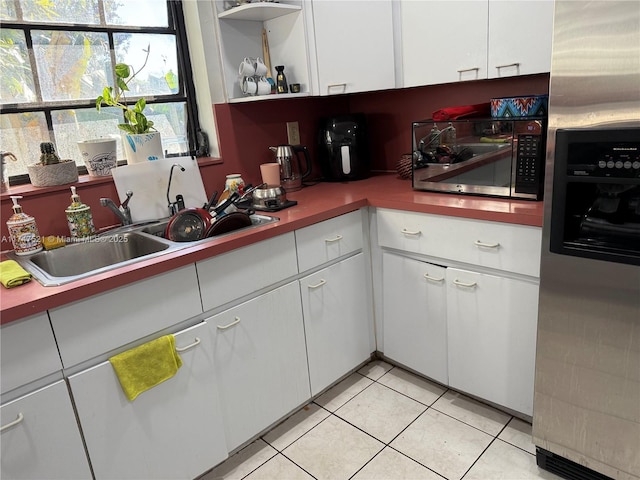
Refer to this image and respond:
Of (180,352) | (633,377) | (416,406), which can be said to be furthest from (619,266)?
(180,352)

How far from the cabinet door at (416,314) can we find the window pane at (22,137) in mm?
1491

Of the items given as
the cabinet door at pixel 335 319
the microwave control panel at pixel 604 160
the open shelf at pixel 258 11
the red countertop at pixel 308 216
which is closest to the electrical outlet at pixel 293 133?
the red countertop at pixel 308 216

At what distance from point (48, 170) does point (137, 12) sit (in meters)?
0.83

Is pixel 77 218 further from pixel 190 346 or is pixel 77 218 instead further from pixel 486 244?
pixel 486 244

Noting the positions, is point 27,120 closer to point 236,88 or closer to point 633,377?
point 236,88

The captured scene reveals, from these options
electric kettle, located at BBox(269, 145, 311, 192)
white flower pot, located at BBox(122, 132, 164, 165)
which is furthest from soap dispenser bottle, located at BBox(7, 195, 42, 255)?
electric kettle, located at BBox(269, 145, 311, 192)

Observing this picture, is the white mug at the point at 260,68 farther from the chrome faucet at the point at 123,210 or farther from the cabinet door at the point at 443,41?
the chrome faucet at the point at 123,210

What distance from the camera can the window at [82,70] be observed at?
176cm

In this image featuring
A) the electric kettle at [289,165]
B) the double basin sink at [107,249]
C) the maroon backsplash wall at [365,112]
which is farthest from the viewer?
the electric kettle at [289,165]

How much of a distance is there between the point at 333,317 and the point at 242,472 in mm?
696

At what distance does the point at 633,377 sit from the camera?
1.33m

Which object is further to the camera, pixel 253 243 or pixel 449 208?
pixel 449 208

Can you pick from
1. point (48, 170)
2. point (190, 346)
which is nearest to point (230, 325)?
point (190, 346)

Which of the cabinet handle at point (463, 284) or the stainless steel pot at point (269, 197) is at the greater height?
the stainless steel pot at point (269, 197)
